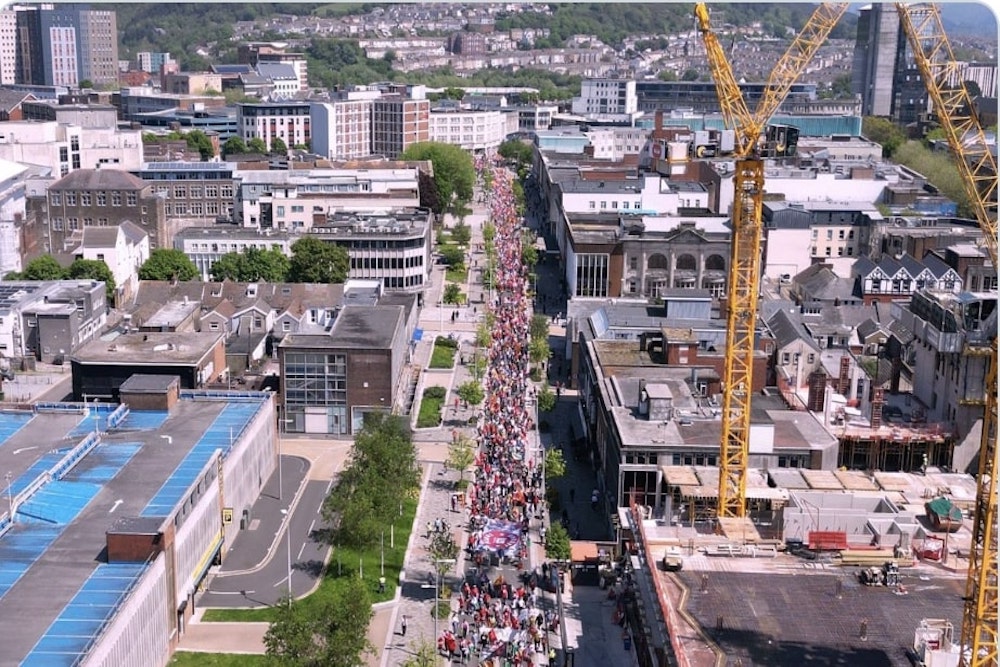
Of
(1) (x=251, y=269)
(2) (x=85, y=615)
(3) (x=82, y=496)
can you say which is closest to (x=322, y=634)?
(2) (x=85, y=615)

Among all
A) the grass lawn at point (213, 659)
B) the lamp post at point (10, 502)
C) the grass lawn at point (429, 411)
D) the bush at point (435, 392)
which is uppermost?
the lamp post at point (10, 502)

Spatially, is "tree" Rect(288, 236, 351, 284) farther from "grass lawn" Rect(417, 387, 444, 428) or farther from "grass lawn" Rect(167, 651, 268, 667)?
"grass lawn" Rect(167, 651, 268, 667)

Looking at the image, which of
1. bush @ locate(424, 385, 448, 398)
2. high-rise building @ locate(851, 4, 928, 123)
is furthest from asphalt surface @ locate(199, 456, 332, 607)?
high-rise building @ locate(851, 4, 928, 123)

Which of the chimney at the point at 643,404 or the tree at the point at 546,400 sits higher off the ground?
the chimney at the point at 643,404

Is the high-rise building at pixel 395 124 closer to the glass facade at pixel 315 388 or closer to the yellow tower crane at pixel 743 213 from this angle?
the glass facade at pixel 315 388

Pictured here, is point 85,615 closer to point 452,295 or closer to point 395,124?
point 452,295

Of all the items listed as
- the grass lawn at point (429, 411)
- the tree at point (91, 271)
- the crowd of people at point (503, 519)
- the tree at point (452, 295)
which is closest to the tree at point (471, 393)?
the crowd of people at point (503, 519)

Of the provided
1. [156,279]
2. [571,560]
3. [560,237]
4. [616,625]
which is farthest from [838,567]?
[560,237]
